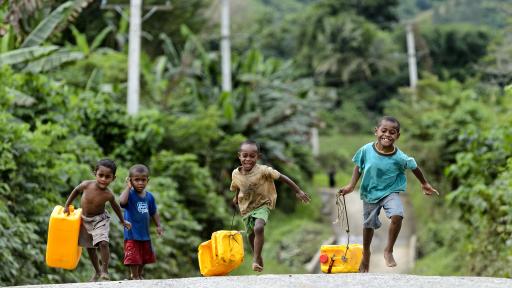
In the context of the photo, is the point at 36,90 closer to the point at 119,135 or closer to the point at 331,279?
the point at 119,135

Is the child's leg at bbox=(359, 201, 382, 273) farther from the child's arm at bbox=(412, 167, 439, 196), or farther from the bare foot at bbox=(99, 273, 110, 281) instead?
the bare foot at bbox=(99, 273, 110, 281)

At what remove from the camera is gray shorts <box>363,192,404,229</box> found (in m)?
8.60

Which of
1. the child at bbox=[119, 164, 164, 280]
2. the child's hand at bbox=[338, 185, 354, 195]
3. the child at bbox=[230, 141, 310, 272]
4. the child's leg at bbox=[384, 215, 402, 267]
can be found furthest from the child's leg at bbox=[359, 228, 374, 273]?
the child at bbox=[119, 164, 164, 280]

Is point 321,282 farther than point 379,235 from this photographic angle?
No

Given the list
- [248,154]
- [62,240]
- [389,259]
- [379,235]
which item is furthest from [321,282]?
[379,235]

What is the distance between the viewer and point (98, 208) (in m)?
8.72

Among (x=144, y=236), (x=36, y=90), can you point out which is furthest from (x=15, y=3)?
(x=144, y=236)

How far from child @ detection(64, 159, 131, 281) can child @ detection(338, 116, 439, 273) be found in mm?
2193

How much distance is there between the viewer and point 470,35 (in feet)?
170

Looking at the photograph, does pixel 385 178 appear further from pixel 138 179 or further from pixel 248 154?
pixel 138 179

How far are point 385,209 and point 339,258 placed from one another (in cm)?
64

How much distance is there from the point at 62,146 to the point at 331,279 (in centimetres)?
851

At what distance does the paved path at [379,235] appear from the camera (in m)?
24.7

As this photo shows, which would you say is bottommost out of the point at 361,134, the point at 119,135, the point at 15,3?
the point at 361,134
